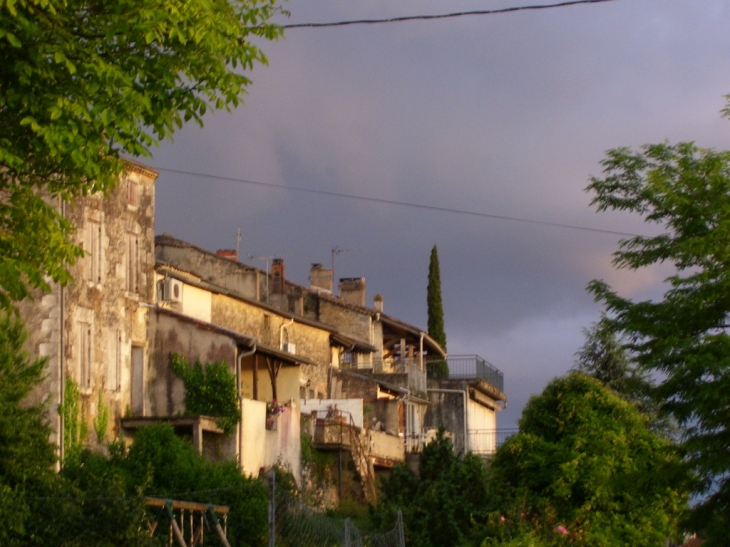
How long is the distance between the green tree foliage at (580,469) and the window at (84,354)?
9.90 metres

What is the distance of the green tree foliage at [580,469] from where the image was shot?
22.9 meters

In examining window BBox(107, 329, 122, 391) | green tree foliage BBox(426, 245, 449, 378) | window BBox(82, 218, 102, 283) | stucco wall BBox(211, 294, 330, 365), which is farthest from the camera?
green tree foliage BBox(426, 245, 449, 378)

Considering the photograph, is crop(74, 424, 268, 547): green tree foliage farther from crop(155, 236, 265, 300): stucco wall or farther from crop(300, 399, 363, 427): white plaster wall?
crop(155, 236, 265, 300): stucco wall

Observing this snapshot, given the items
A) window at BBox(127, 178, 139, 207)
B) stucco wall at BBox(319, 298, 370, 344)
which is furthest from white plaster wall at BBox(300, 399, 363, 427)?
stucco wall at BBox(319, 298, 370, 344)

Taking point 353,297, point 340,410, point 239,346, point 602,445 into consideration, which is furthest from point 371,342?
point 602,445

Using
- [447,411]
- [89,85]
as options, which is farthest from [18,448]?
[447,411]

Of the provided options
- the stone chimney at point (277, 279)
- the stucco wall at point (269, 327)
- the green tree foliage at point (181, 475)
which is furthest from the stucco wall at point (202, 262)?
the green tree foliage at point (181, 475)

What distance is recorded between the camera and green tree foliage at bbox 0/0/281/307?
39.1 ft

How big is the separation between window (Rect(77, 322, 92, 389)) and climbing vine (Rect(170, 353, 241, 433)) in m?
3.03

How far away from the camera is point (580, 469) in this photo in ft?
76.3

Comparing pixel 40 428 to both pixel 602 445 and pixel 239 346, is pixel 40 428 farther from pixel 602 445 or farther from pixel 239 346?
pixel 239 346

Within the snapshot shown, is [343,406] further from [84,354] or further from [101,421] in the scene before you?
[84,354]

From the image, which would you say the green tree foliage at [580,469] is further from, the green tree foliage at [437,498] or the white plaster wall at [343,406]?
the white plaster wall at [343,406]

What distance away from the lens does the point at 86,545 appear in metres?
16.6
